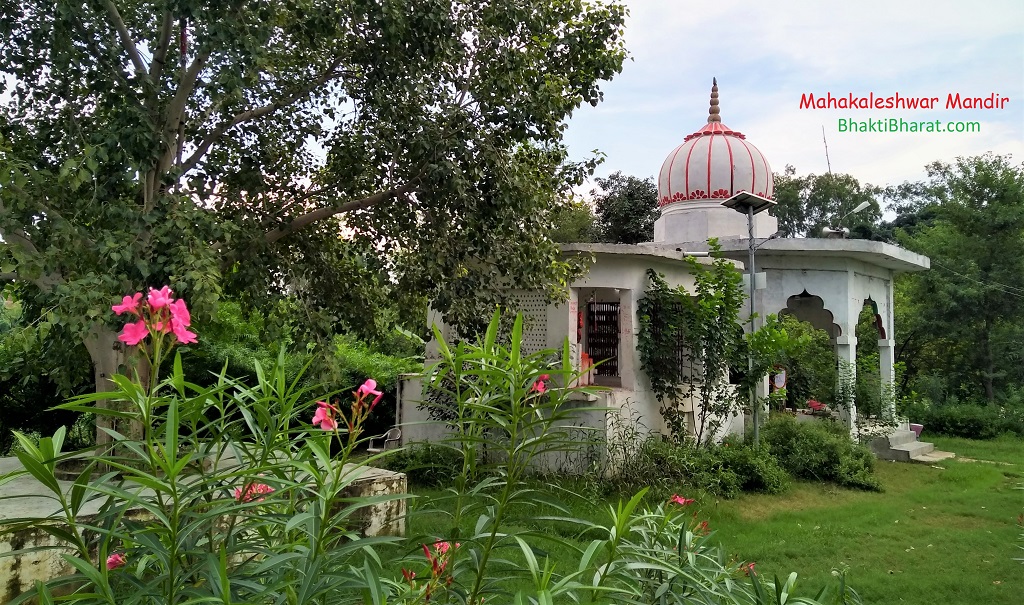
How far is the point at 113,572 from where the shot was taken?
1.46m

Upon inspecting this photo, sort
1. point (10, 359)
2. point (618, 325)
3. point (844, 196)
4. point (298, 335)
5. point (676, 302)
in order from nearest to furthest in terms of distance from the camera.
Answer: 1. point (298, 335)
2. point (10, 359)
3. point (676, 302)
4. point (618, 325)
5. point (844, 196)

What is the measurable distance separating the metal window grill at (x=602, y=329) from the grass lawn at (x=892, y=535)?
110 inches

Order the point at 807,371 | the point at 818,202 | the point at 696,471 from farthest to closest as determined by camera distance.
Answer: the point at 818,202 < the point at 807,371 < the point at 696,471

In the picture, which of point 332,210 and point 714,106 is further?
point 714,106

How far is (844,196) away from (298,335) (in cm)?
2715

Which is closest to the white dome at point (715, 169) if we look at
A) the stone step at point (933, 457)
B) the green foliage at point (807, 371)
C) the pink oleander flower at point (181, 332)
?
the green foliage at point (807, 371)

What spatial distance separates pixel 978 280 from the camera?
15.6 meters

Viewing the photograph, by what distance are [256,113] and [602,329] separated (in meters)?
5.54

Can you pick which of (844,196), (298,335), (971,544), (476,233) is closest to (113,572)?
(298,335)

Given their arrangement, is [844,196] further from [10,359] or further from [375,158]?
[10,359]

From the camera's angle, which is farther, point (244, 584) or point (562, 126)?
point (562, 126)

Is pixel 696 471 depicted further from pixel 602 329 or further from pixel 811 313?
pixel 811 313

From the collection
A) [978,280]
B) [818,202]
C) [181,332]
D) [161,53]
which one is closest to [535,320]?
[161,53]

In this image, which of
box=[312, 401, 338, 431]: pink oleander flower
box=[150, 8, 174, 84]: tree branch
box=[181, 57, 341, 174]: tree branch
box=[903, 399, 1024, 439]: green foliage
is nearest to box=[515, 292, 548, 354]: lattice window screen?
box=[181, 57, 341, 174]: tree branch
